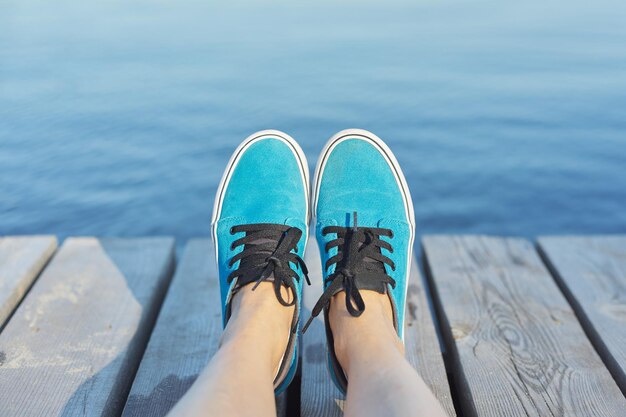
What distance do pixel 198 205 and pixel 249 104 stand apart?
1301 millimetres

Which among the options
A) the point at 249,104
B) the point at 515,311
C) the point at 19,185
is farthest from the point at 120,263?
the point at 249,104

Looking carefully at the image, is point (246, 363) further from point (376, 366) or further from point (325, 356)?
point (325, 356)

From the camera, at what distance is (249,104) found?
4395 millimetres

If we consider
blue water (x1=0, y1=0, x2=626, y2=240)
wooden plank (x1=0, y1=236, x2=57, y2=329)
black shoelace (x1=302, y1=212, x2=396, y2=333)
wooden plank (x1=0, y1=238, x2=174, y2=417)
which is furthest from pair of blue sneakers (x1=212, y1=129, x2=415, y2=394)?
blue water (x1=0, y1=0, x2=626, y2=240)

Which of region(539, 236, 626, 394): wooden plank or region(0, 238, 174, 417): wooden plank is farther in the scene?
region(539, 236, 626, 394): wooden plank

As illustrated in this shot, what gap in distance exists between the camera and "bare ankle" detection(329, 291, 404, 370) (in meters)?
1.36

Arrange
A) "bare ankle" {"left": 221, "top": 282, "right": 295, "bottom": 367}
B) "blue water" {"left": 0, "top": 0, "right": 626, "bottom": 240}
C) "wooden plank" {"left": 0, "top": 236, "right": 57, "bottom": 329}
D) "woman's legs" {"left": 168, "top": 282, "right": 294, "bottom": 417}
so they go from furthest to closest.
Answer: "blue water" {"left": 0, "top": 0, "right": 626, "bottom": 240}
"wooden plank" {"left": 0, "top": 236, "right": 57, "bottom": 329}
"bare ankle" {"left": 221, "top": 282, "right": 295, "bottom": 367}
"woman's legs" {"left": 168, "top": 282, "right": 294, "bottom": 417}

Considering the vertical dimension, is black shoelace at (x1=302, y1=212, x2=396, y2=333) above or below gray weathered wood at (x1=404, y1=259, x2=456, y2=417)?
above

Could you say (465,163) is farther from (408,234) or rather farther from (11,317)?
(11,317)

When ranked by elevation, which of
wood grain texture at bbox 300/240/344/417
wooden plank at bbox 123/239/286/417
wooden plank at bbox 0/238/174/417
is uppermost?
wooden plank at bbox 0/238/174/417

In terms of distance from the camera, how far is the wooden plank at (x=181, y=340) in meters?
1.45

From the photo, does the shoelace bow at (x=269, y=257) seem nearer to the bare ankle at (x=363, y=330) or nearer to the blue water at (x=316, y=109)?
the bare ankle at (x=363, y=330)

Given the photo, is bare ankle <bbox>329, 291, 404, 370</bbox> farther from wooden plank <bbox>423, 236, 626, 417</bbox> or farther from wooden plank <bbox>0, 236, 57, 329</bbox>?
wooden plank <bbox>0, 236, 57, 329</bbox>

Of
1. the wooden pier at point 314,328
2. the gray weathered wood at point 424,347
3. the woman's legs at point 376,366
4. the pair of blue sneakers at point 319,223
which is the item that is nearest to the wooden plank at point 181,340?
the wooden pier at point 314,328
